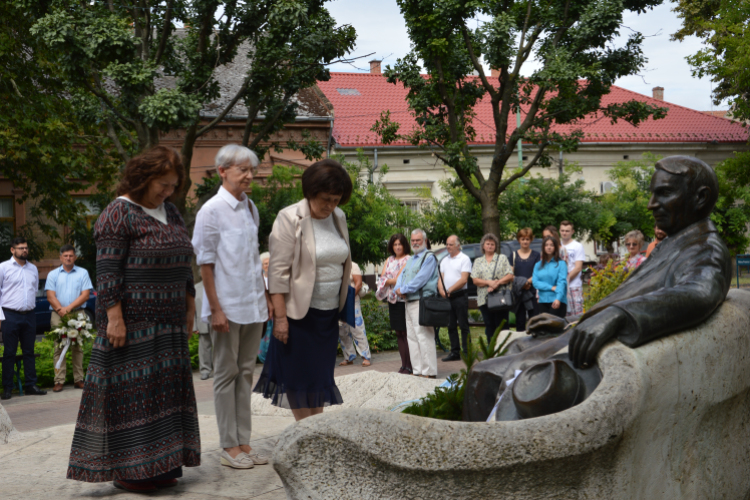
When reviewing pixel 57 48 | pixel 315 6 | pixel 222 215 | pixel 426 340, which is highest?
pixel 315 6

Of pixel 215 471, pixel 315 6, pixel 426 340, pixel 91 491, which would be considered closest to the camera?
pixel 91 491

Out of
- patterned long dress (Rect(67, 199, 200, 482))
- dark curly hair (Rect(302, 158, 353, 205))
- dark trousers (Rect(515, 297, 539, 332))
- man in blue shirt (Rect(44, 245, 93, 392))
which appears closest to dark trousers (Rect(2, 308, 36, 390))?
man in blue shirt (Rect(44, 245, 93, 392))

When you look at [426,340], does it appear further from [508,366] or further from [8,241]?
[8,241]

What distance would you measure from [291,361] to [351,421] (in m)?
2.21

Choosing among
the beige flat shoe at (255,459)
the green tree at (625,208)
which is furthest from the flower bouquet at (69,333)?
the green tree at (625,208)

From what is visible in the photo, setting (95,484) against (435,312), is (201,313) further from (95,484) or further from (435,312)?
(435,312)

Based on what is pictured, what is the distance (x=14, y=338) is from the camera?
376 inches

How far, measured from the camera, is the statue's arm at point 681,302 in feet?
9.39

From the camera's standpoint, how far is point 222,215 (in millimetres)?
4598

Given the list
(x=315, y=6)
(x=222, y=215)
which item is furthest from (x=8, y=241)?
(x=222, y=215)

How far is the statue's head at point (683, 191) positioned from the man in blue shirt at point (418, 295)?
630cm

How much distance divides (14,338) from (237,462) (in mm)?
6313

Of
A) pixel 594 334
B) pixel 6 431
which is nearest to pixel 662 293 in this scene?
pixel 594 334

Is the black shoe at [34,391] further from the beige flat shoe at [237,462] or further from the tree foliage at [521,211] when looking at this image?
the tree foliage at [521,211]
